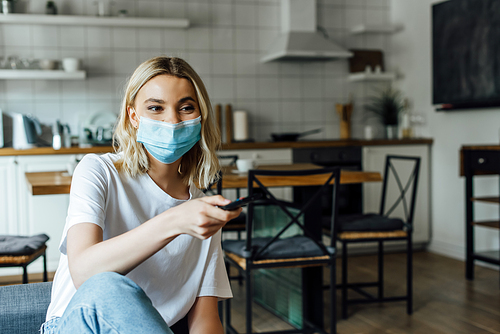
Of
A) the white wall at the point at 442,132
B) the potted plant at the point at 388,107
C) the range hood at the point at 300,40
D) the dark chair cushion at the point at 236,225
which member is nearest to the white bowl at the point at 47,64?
the range hood at the point at 300,40

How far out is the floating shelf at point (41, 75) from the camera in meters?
3.43

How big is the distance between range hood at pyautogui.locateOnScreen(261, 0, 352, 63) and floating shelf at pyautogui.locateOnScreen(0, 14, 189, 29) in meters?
0.79

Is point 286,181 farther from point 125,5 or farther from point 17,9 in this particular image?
point 17,9

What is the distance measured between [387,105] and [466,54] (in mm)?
897

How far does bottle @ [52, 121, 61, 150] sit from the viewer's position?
3177 millimetres

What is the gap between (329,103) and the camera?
4.38 metres

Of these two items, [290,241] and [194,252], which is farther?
[290,241]

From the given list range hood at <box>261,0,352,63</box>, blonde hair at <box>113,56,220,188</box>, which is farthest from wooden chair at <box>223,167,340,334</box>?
range hood at <box>261,0,352,63</box>

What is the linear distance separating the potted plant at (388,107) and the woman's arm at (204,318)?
135 inches

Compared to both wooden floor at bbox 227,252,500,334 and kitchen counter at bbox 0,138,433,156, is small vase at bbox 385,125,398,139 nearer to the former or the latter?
kitchen counter at bbox 0,138,433,156

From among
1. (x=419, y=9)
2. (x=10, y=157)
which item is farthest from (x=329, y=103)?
(x=10, y=157)

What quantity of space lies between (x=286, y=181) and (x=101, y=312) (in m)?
1.31

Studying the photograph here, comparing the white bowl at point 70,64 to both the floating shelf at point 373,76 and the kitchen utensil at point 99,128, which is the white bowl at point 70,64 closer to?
the kitchen utensil at point 99,128

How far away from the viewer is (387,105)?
425 centimetres
